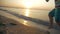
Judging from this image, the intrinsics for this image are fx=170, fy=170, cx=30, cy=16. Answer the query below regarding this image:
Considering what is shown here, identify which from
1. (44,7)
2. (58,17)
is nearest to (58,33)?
(58,17)

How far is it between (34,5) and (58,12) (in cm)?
1098

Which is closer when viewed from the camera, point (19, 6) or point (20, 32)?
point (20, 32)

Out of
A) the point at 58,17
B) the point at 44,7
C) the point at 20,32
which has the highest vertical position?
the point at 58,17

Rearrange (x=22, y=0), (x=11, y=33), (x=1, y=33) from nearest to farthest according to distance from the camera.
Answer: (x=1, y=33)
(x=11, y=33)
(x=22, y=0)

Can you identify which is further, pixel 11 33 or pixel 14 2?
pixel 14 2

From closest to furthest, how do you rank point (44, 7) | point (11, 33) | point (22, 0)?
1. point (11, 33)
2. point (44, 7)
3. point (22, 0)

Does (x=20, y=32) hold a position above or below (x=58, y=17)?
below

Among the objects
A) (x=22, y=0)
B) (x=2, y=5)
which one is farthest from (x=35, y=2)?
(x=2, y=5)

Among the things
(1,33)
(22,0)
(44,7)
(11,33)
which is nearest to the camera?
(1,33)

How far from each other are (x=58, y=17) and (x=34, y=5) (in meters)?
11.0

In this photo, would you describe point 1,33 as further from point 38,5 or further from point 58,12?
point 38,5

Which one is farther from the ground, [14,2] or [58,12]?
[58,12]

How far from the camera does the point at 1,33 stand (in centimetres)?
415

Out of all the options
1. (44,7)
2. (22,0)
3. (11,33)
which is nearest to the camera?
(11,33)
